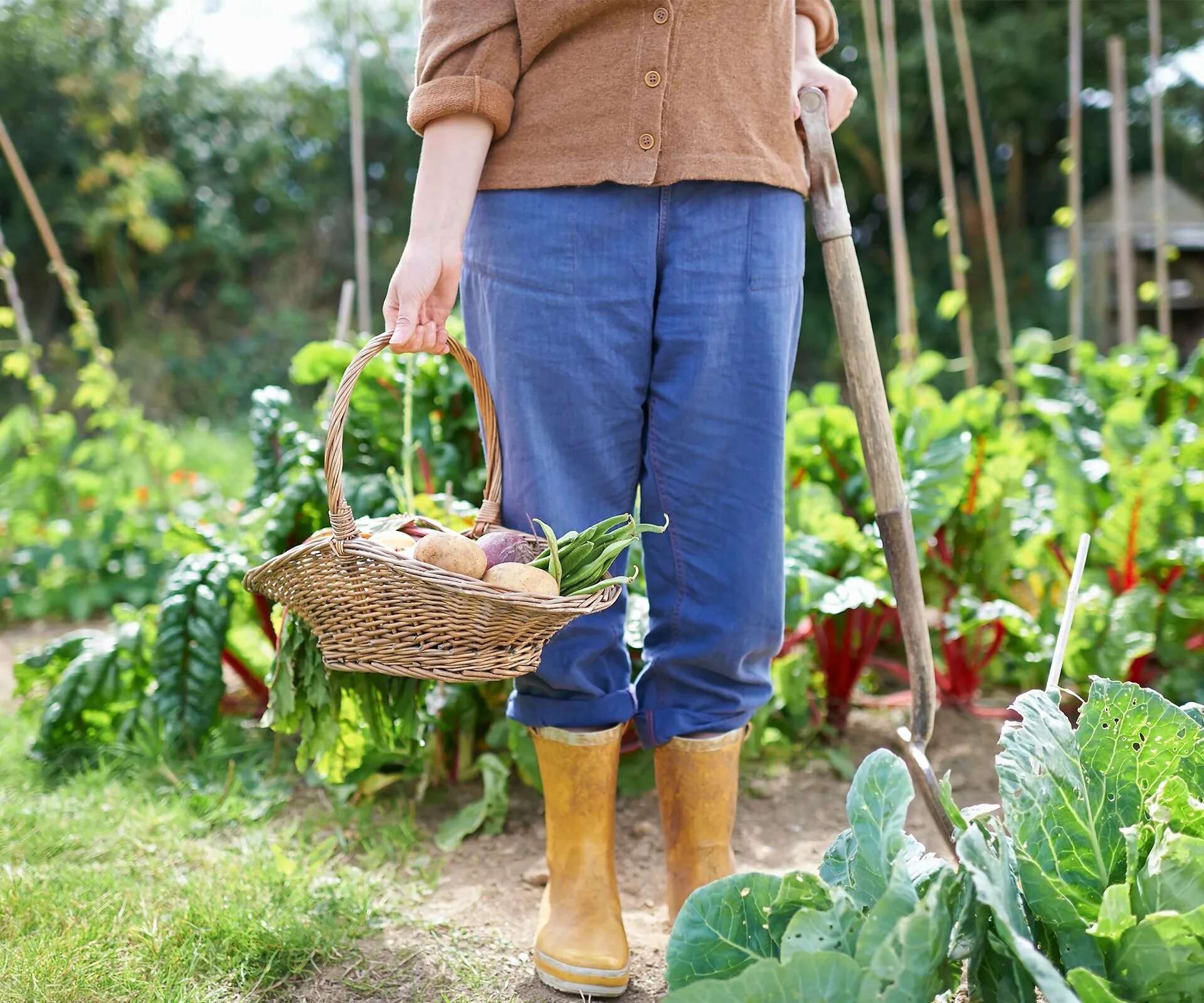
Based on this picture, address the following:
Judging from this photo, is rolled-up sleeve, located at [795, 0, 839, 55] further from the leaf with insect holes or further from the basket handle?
the leaf with insect holes

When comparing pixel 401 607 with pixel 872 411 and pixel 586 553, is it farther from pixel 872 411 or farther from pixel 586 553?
pixel 872 411

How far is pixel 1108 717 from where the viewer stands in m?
1.18

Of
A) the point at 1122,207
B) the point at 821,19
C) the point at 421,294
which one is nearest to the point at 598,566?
the point at 421,294

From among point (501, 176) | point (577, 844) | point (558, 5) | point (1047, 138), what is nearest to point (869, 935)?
point (577, 844)

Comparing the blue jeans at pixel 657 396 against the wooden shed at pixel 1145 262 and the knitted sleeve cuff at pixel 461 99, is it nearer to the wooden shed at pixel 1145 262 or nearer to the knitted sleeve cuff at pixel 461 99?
the knitted sleeve cuff at pixel 461 99

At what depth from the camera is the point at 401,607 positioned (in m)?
1.27

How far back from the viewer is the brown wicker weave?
121 centimetres

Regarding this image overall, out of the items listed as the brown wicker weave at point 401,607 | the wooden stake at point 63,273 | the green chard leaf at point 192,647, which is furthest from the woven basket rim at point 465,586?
the wooden stake at point 63,273

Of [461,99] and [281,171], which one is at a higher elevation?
[281,171]

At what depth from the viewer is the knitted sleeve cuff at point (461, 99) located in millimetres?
1312

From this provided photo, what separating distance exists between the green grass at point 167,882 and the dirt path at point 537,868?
0.34 feet

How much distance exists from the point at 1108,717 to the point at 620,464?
2.26 ft

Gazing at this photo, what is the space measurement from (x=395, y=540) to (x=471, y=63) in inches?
24.6

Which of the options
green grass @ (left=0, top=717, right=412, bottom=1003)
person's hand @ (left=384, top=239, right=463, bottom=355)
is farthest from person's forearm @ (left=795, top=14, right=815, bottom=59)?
green grass @ (left=0, top=717, right=412, bottom=1003)
